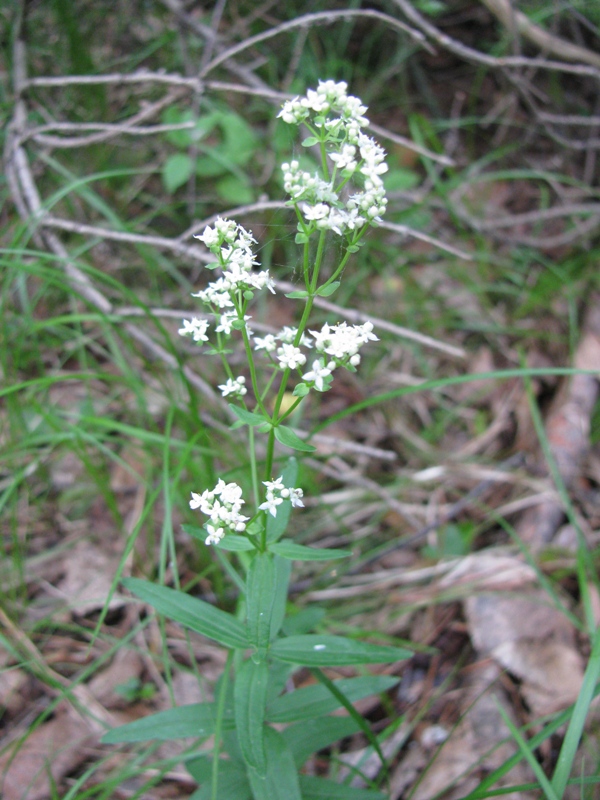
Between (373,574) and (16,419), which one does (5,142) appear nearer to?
(16,419)

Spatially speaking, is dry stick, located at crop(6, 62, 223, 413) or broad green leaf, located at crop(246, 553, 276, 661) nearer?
broad green leaf, located at crop(246, 553, 276, 661)

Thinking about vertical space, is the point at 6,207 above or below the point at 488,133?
below

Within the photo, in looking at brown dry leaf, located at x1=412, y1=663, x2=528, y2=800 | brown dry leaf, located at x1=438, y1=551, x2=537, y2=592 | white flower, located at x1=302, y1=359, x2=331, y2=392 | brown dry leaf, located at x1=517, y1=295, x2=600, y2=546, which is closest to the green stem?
brown dry leaf, located at x1=412, y1=663, x2=528, y2=800

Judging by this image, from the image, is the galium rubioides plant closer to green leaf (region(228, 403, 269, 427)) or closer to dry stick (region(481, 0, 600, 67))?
green leaf (region(228, 403, 269, 427))

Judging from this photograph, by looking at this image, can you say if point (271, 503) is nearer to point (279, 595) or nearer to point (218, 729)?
point (279, 595)

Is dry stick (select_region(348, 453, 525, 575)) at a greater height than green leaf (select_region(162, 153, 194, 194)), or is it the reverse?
green leaf (select_region(162, 153, 194, 194))

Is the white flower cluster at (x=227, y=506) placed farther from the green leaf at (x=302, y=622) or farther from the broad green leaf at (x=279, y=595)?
the green leaf at (x=302, y=622)

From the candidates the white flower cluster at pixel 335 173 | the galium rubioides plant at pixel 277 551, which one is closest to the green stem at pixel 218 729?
the galium rubioides plant at pixel 277 551

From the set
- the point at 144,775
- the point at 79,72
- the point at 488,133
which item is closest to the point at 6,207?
the point at 79,72
